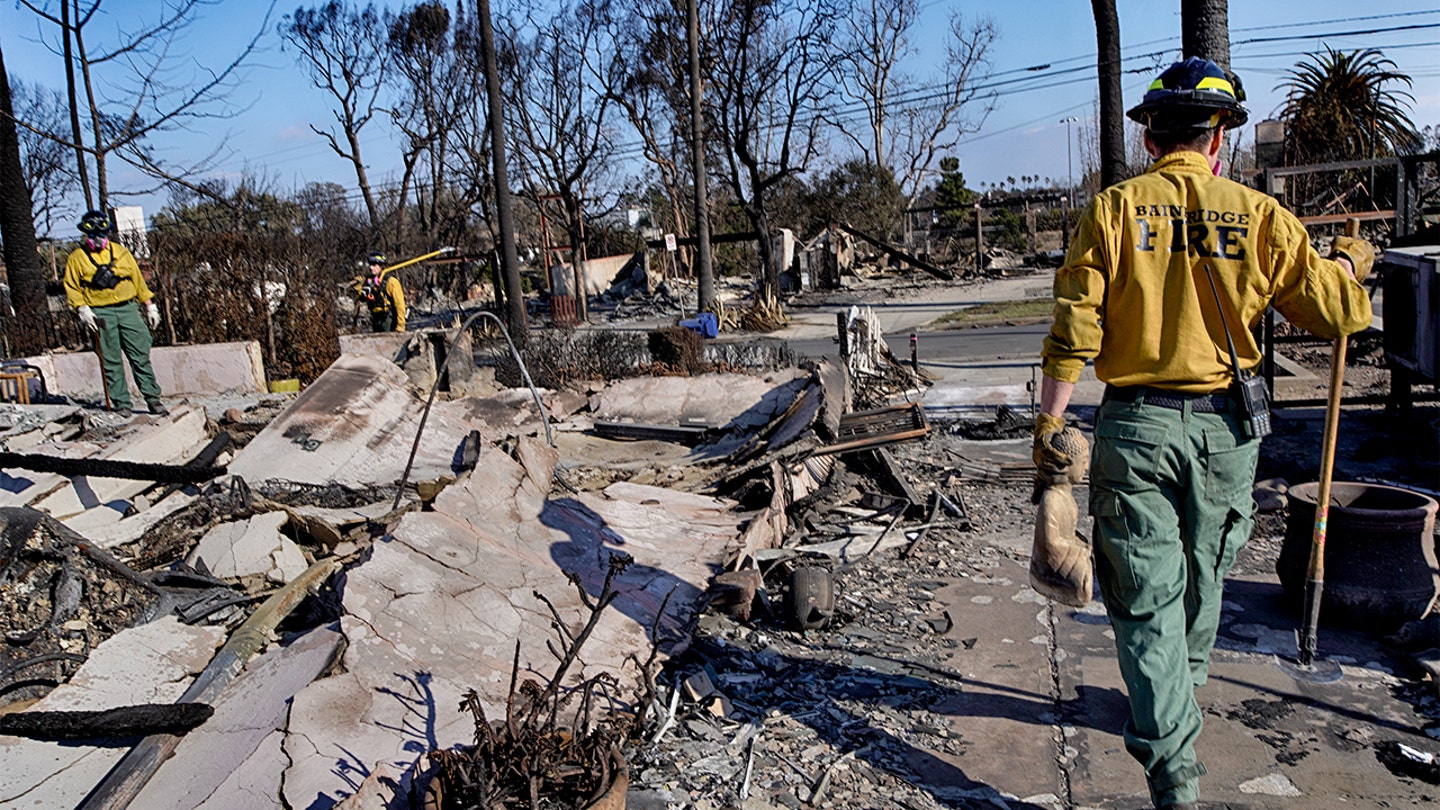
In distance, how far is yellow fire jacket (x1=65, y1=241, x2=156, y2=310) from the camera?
9617 millimetres

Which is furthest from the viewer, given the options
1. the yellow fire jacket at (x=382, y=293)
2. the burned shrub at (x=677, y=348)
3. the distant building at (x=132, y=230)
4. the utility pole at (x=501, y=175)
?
the utility pole at (x=501, y=175)

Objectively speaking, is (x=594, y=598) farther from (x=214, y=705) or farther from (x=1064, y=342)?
(x=1064, y=342)

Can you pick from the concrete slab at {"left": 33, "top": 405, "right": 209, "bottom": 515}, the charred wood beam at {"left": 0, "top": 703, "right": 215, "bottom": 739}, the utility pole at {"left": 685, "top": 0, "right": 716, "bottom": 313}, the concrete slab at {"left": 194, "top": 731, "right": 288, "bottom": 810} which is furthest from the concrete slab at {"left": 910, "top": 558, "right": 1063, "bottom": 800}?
the utility pole at {"left": 685, "top": 0, "right": 716, "bottom": 313}

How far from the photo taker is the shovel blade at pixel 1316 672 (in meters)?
3.70

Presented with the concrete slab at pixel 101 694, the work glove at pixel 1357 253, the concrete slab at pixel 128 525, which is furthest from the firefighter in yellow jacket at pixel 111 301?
the work glove at pixel 1357 253

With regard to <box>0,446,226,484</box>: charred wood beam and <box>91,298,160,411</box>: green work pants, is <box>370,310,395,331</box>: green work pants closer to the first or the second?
<box>91,298,160,411</box>: green work pants

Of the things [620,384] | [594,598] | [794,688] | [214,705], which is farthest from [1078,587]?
[620,384]

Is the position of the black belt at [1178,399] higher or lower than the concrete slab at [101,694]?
higher

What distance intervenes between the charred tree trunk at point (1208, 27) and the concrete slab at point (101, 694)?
7.75 metres

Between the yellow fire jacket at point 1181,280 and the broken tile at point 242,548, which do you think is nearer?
the yellow fire jacket at point 1181,280

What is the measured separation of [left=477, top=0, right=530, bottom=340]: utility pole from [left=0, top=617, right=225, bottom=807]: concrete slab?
1220 cm

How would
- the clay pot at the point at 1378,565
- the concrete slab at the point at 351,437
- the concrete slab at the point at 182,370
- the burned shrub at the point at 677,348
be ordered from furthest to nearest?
the concrete slab at the point at 182,370, the burned shrub at the point at 677,348, the concrete slab at the point at 351,437, the clay pot at the point at 1378,565

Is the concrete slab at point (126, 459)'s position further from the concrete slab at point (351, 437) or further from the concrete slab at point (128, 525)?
the concrete slab at point (351, 437)

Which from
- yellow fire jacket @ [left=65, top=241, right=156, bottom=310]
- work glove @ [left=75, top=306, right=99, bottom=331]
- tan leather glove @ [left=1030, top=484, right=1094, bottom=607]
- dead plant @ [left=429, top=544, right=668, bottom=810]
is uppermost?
yellow fire jacket @ [left=65, top=241, right=156, bottom=310]
